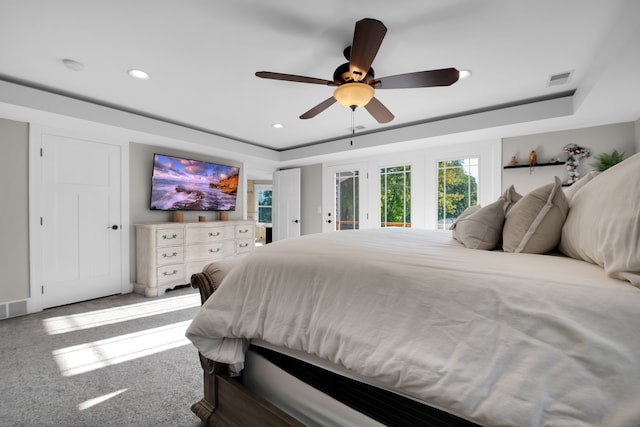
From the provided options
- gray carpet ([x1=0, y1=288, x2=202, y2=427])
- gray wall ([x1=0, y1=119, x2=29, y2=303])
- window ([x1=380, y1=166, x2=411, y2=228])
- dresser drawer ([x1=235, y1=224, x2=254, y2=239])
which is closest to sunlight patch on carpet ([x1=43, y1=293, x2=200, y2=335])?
gray carpet ([x1=0, y1=288, x2=202, y2=427])

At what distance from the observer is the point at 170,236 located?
13.4 ft

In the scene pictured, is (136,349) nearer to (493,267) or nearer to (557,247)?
(493,267)

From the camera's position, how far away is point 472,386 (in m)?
0.74

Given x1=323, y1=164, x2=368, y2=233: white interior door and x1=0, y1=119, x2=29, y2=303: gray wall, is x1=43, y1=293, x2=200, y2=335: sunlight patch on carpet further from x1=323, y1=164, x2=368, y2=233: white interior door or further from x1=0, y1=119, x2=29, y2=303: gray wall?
x1=323, y1=164, x2=368, y2=233: white interior door

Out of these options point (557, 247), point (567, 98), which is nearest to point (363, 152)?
point (567, 98)

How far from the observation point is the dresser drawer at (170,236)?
3.96 m

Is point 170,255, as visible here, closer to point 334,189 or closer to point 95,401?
point 95,401

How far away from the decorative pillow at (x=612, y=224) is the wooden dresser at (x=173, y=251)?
4283 millimetres

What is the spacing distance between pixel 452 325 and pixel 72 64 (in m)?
3.38

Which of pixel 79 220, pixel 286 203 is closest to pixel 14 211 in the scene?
pixel 79 220

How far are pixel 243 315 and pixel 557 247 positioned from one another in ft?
4.60

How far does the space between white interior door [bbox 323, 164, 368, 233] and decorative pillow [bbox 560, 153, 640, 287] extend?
14.3ft

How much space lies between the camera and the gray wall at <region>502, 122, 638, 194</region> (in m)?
3.28

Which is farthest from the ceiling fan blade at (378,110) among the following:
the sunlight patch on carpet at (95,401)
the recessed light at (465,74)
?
the sunlight patch on carpet at (95,401)
